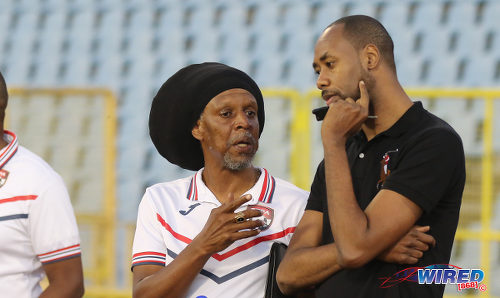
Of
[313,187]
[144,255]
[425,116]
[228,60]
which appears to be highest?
[228,60]

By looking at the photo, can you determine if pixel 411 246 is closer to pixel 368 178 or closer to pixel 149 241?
pixel 368 178

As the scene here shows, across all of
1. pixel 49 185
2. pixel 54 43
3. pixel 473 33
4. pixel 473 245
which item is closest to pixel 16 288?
pixel 49 185

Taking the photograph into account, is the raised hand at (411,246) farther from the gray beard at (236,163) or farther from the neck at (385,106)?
the gray beard at (236,163)

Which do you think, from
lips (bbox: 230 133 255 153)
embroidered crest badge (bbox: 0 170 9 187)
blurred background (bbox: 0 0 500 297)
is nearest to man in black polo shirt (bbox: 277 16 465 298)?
lips (bbox: 230 133 255 153)

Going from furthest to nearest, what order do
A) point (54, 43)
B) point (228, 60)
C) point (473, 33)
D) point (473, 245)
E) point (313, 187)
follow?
1. point (54, 43)
2. point (228, 60)
3. point (473, 33)
4. point (473, 245)
5. point (313, 187)

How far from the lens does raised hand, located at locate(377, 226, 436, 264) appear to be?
96.0 inches

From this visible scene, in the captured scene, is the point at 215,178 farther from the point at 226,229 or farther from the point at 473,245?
the point at 473,245

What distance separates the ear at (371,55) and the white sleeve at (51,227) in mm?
1263

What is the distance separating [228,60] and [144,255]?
7.41m

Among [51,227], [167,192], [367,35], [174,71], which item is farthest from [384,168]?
[174,71]

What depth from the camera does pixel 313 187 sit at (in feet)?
9.21

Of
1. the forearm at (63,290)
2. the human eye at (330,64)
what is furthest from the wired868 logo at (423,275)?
the forearm at (63,290)

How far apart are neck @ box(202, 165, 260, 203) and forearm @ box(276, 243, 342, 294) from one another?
0.45 meters

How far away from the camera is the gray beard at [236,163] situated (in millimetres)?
3078
